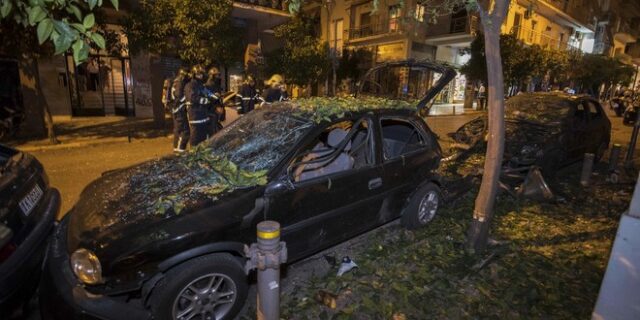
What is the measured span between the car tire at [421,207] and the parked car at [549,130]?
2.11 m

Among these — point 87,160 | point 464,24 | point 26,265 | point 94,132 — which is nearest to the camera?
point 26,265

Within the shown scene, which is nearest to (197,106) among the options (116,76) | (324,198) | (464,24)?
(324,198)

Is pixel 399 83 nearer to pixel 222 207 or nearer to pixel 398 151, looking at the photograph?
pixel 398 151

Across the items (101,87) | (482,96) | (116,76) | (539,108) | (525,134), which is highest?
(116,76)

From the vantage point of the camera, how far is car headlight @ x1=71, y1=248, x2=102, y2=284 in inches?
88.6

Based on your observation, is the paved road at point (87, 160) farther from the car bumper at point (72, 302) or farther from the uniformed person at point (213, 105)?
the car bumper at point (72, 302)

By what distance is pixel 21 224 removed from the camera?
8.80 feet

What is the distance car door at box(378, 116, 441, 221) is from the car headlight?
2696 millimetres

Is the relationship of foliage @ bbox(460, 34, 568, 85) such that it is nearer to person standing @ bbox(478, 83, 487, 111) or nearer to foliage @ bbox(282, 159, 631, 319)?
person standing @ bbox(478, 83, 487, 111)

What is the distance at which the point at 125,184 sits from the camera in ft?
9.96

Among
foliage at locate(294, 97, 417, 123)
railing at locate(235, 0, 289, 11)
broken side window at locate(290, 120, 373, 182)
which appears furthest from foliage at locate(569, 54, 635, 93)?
broken side window at locate(290, 120, 373, 182)

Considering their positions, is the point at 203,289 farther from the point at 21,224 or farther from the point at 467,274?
the point at 467,274

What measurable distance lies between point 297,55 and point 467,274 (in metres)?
14.7

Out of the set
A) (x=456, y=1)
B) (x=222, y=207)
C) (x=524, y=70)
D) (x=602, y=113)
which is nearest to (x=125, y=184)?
(x=222, y=207)
